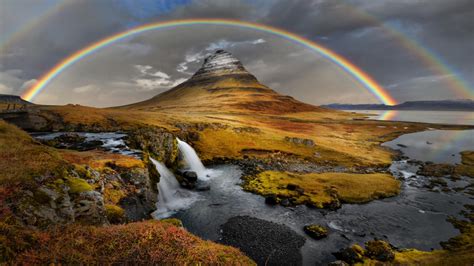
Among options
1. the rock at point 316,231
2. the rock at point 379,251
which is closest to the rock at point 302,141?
the rock at point 316,231

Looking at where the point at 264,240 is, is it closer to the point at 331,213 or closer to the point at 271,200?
the point at 271,200

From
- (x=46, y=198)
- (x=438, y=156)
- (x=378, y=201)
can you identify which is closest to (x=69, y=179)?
(x=46, y=198)

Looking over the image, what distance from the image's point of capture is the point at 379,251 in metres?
23.4

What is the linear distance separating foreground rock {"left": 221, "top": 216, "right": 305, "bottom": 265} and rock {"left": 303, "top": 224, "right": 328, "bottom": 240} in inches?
58.9

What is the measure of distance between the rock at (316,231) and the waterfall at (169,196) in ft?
54.3

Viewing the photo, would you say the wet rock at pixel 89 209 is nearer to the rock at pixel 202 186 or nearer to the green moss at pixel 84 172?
the green moss at pixel 84 172

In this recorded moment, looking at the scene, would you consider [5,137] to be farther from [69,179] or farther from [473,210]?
[473,210]

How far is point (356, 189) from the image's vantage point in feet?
135

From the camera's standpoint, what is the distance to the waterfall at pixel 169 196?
32.3 metres

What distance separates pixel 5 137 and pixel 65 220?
16.2m

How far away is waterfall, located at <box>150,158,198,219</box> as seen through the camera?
106ft

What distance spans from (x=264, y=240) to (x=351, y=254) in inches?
332

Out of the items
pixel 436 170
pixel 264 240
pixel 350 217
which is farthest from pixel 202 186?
pixel 436 170

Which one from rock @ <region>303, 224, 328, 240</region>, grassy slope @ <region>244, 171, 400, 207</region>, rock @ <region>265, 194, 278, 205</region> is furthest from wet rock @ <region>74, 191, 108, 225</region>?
grassy slope @ <region>244, 171, 400, 207</region>
